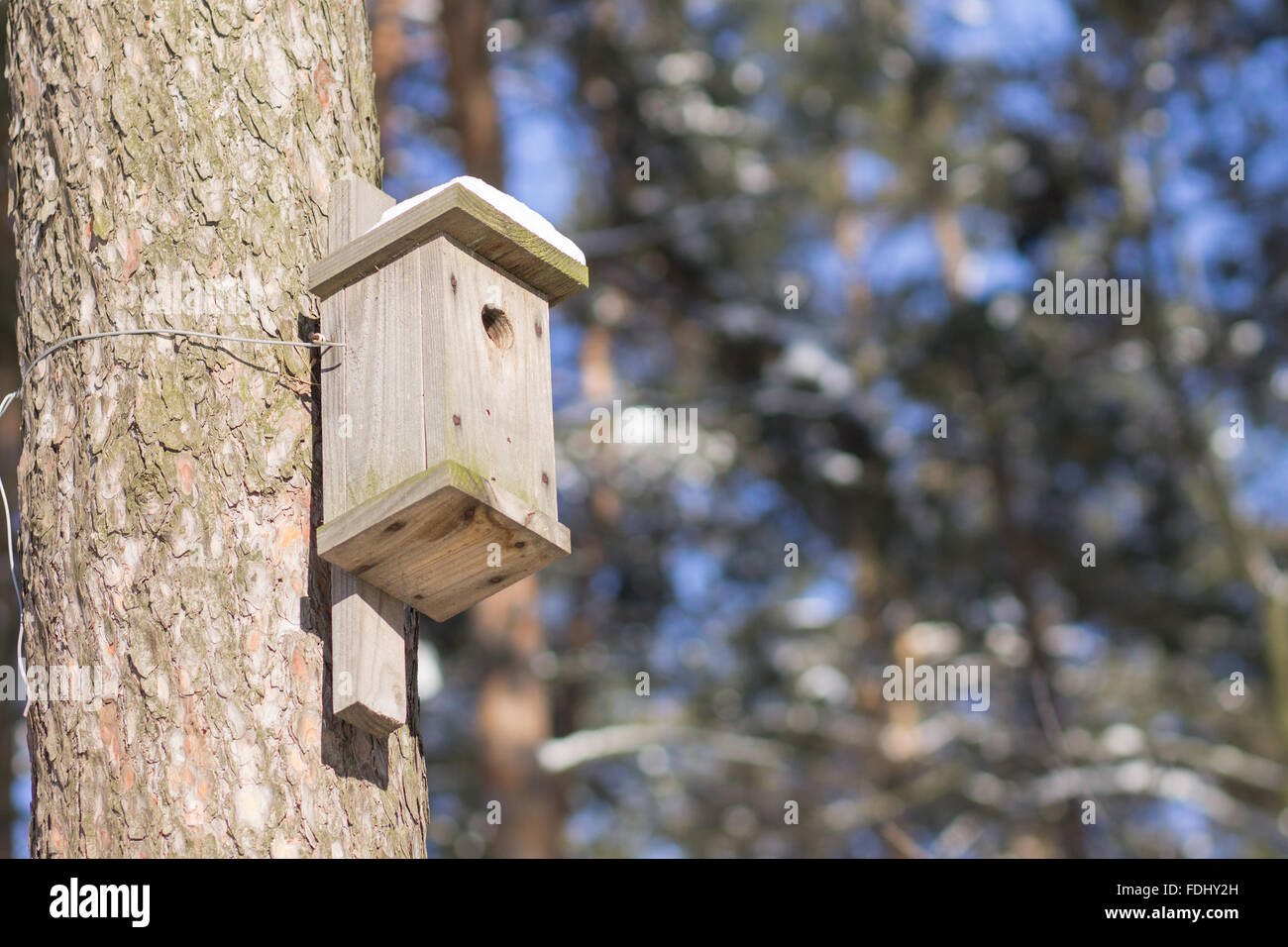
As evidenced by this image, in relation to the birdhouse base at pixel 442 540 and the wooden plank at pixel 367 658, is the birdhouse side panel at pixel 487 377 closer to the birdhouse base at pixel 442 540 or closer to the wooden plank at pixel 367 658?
the birdhouse base at pixel 442 540

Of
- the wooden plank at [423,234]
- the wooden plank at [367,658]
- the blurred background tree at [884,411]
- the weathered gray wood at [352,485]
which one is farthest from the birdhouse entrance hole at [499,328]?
the blurred background tree at [884,411]

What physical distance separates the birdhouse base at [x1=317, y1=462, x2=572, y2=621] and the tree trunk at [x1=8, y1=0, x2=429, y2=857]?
101 millimetres

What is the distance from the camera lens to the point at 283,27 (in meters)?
2.63

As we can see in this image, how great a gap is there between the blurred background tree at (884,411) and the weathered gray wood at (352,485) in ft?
22.2

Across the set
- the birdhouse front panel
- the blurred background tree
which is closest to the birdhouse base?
the birdhouse front panel

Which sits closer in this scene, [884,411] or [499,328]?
[499,328]

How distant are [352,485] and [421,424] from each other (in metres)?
0.15

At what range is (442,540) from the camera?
2.40 m

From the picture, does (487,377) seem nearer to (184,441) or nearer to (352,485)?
(352,485)

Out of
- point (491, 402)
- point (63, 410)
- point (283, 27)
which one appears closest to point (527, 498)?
point (491, 402)

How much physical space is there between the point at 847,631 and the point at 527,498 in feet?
37.1

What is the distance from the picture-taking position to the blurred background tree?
10.7 meters

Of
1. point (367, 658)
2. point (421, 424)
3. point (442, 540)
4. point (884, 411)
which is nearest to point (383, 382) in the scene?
point (421, 424)

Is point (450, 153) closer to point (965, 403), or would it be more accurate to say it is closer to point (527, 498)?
point (965, 403)
